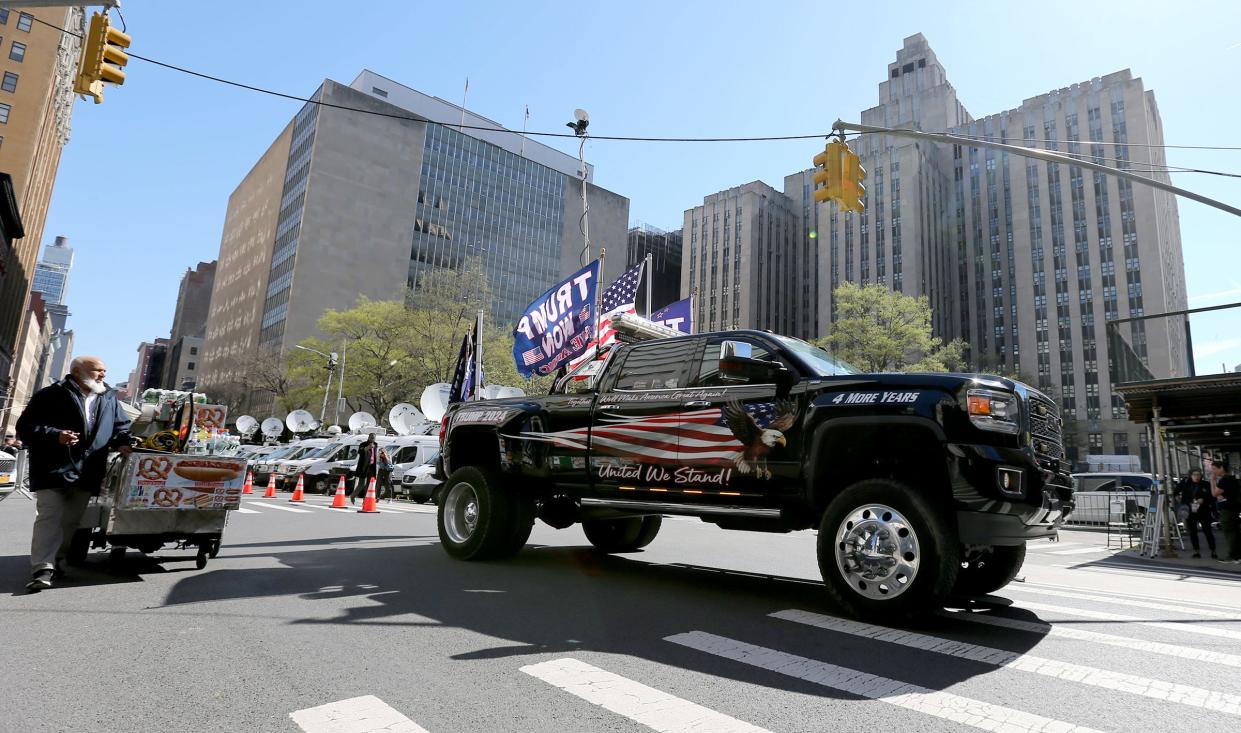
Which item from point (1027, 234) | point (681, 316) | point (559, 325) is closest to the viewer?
point (559, 325)

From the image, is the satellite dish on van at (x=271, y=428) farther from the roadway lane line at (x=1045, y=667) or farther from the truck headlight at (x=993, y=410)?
the truck headlight at (x=993, y=410)

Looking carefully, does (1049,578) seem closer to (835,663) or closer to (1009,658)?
(1009,658)

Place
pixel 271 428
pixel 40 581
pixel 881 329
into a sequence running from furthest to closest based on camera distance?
pixel 271 428 → pixel 881 329 → pixel 40 581

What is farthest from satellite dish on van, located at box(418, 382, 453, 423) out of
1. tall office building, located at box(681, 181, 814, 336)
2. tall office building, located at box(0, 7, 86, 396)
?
tall office building, located at box(681, 181, 814, 336)

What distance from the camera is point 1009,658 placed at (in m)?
3.89

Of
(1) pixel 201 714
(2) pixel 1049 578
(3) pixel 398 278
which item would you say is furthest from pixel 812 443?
(3) pixel 398 278

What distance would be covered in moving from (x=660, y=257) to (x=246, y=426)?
86551mm

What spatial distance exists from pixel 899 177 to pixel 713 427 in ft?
337

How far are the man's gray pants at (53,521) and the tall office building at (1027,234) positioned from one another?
85.8 meters

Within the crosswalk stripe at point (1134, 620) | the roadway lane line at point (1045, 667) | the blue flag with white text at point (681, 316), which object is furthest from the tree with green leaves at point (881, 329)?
the roadway lane line at point (1045, 667)

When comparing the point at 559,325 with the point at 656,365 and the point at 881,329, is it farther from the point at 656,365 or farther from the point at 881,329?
the point at 881,329

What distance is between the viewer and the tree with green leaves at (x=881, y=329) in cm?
4625

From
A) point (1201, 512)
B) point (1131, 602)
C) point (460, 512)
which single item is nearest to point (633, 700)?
point (460, 512)

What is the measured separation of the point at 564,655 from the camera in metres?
3.79
